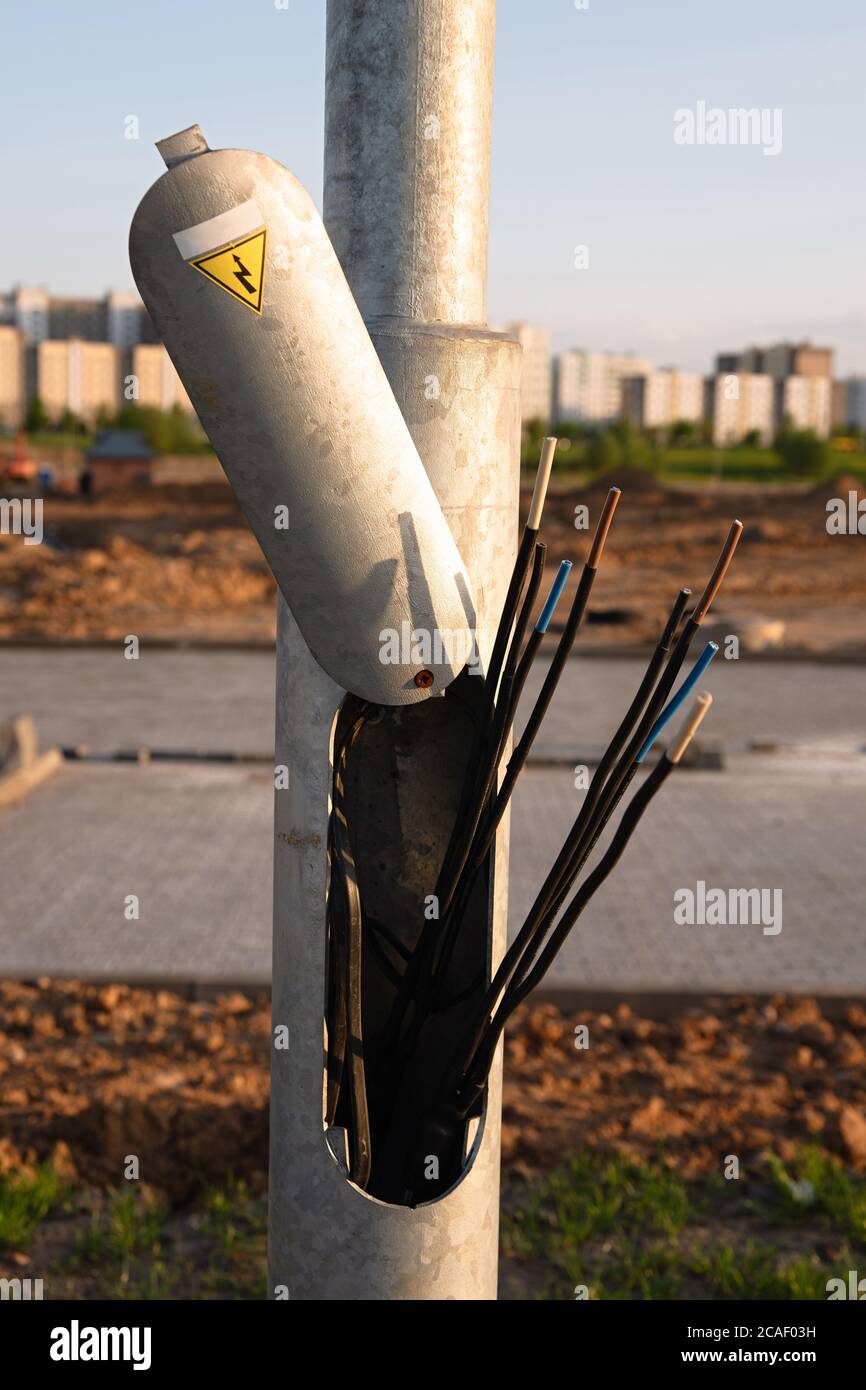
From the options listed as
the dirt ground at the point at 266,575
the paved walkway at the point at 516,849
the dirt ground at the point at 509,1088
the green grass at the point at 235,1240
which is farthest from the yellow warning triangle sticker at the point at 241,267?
the dirt ground at the point at 266,575

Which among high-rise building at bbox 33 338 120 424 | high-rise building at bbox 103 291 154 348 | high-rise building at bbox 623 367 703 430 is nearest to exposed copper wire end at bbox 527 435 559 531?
high-rise building at bbox 33 338 120 424

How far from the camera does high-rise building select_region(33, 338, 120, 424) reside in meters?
133

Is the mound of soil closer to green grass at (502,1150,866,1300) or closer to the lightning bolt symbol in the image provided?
green grass at (502,1150,866,1300)

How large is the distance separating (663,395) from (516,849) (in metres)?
139

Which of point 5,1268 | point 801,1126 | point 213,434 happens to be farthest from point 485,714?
point 801,1126

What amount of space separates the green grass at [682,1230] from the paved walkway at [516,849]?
187cm

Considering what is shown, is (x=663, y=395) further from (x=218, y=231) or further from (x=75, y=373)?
(x=218, y=231)

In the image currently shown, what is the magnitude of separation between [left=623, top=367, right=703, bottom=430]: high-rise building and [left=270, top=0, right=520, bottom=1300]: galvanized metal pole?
141 metres

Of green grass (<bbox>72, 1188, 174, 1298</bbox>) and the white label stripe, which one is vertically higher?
the white label stripe

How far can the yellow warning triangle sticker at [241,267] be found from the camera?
6.04ft

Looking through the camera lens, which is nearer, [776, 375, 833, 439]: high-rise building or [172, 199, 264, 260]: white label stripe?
[172, 199, 264, 260]: white label stripe

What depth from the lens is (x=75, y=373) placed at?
438ft

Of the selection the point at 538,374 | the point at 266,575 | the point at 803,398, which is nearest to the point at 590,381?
the point at 538,374

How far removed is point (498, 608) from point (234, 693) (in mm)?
13125
